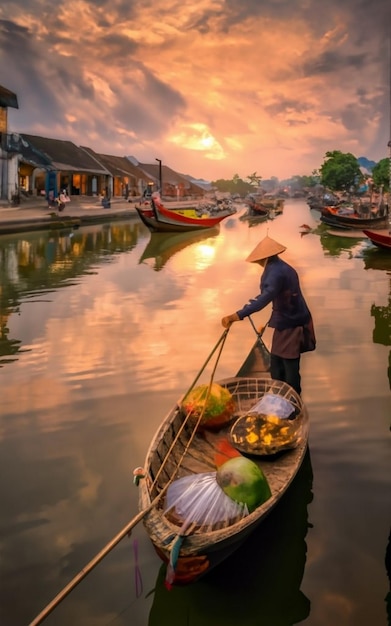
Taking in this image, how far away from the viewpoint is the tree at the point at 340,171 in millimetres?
75000

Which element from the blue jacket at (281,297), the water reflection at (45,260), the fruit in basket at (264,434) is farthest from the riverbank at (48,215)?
the fruit in basket at (264,434)

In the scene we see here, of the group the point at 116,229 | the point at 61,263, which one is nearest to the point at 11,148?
the point at 116,229

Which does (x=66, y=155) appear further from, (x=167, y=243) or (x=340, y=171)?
(x=340, y=171)

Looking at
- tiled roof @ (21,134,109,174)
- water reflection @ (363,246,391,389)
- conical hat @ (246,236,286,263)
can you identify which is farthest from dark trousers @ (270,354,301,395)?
tiled roof @ (21,134,109,174)

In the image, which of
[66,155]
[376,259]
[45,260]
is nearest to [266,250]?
[45,260]

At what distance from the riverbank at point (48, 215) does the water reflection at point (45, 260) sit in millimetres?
467

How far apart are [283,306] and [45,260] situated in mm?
13062

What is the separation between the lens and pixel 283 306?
4.57 meters

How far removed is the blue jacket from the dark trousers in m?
0.32

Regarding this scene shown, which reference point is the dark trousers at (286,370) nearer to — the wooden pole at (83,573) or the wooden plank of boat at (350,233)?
the wooden pole at (83,573)

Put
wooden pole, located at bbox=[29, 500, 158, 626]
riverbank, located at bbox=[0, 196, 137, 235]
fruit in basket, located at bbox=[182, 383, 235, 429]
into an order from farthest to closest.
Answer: riverbank, located at bbox=[0, 196, 137, 235]
fruit in basket, located at bbox=[182, 383, 235, 429]
wooden pole, located at bbox=[29, 500, 158, 626]

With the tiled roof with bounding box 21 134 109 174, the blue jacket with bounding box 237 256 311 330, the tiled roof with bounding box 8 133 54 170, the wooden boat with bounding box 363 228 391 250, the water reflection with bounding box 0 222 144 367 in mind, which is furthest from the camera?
the tiled roof with bounding box 21 134 109 174

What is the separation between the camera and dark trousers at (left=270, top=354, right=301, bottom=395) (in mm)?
4695

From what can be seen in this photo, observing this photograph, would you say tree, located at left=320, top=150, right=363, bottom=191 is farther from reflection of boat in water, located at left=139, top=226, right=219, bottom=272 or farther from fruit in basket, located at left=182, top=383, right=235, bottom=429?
fruit in basket, located at left=182, top=383, right=235, bottom=429
